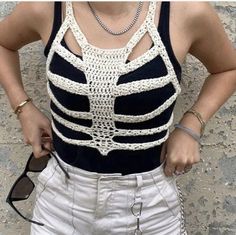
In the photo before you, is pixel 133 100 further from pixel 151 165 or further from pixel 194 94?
pixel 194 94

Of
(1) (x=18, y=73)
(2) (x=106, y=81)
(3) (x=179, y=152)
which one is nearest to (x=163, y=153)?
(3) (x=179, y=152)

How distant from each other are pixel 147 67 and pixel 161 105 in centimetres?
8

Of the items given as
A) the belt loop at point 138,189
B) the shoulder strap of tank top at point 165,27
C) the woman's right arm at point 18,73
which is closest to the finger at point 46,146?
the woman's right arm at point 18,73

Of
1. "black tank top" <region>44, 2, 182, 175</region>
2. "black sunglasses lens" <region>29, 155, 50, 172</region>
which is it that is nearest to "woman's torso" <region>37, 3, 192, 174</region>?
"black tank top" <region>44, 2, 182, 175</region>

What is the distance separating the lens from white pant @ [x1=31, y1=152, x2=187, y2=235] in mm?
1219

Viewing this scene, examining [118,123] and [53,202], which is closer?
[118,123]

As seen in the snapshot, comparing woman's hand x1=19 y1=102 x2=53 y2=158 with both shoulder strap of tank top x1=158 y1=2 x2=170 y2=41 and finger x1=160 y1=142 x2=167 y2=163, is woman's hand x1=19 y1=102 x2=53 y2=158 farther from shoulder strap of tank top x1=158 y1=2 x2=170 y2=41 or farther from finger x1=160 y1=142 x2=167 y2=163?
shoulder strap of tank top x1=158 y1=2 x2=170 y2=41

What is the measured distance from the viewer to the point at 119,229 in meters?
1.25

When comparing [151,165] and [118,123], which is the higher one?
[118,123]

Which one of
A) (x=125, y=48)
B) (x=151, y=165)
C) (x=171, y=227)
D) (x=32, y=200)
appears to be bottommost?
(x=32, y=200)

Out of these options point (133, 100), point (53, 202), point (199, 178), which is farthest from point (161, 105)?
point (199, 178)

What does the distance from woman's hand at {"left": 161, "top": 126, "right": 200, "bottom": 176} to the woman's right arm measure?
0.25m

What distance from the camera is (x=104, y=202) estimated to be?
122 centimetres

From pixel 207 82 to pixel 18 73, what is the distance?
41cm
